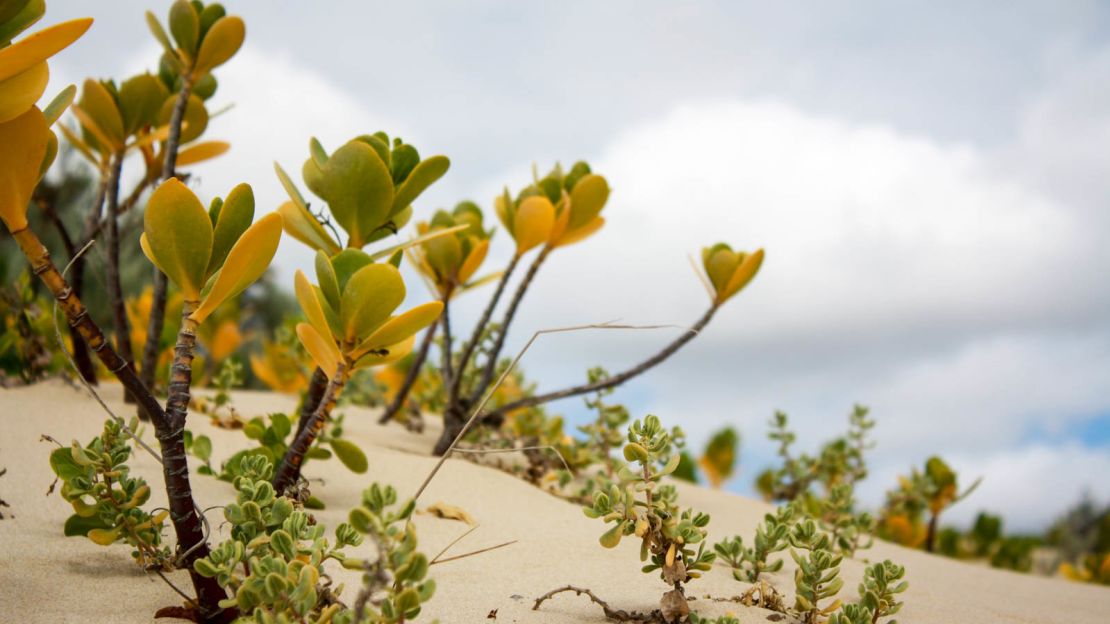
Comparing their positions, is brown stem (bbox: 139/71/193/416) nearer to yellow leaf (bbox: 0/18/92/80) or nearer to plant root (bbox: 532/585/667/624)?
yellow leaf (bbox: 0/18/92/80)

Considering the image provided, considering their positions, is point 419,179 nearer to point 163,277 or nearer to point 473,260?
point 473,260

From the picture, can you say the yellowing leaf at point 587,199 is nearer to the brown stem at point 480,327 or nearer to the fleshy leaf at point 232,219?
the brown stem at point 480,327

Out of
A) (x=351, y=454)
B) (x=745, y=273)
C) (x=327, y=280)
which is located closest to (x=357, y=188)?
(x=327, y=280)

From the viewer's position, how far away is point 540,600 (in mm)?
1244

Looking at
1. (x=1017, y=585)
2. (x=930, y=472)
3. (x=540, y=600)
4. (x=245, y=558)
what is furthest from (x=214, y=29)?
(x=930, y=472)

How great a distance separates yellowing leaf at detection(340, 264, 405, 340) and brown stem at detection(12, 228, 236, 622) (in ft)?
0.95

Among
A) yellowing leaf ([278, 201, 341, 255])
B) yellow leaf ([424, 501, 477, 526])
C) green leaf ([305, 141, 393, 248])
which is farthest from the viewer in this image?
yellow leaf ([424, 501, 477, 526])

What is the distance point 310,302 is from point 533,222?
3.49ft

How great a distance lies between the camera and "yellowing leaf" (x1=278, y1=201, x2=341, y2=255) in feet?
5.28

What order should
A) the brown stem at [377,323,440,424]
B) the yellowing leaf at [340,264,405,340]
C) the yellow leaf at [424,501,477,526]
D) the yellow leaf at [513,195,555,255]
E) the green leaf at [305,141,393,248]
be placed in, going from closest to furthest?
the yellowing leaf at [340,264,405,340] → the green leaf at [305,141,393,248] → the yellow leaf at [424,501,477,526] → the yellow leaf at [513,195,555,255] → the brown stem at [377,323,440,424]

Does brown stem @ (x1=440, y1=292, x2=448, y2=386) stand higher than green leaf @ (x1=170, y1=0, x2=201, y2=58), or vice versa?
green leaf @ (x1=170, y1=0, x2=201, y2=58)

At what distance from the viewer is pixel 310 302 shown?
4.00 ft

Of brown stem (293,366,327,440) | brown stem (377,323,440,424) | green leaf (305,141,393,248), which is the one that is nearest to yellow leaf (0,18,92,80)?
green leaf (305,141,393,248)

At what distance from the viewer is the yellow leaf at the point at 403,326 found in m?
1.26
